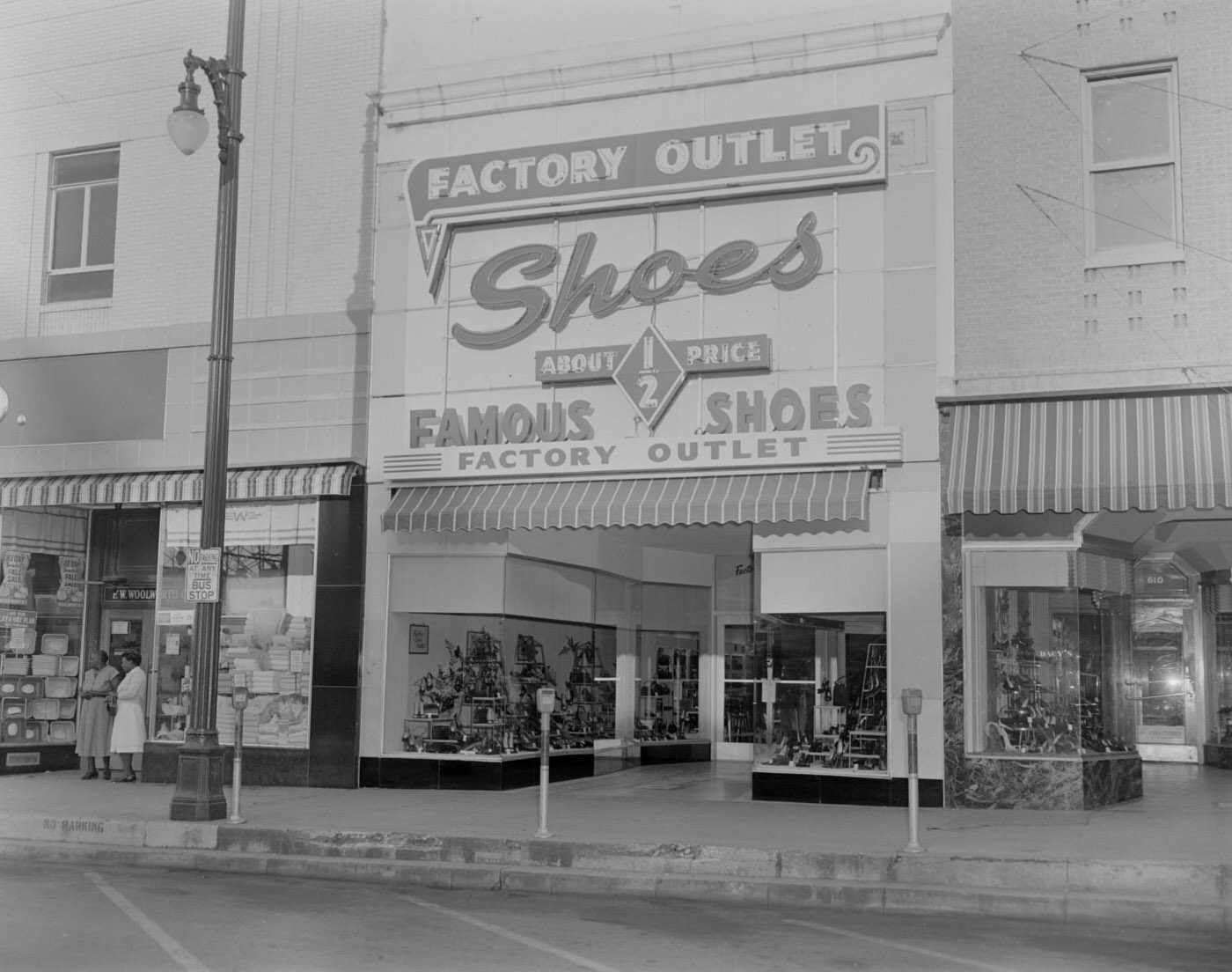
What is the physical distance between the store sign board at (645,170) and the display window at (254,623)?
3.92 metres

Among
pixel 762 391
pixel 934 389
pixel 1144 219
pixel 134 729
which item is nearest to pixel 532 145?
pixel 762 391

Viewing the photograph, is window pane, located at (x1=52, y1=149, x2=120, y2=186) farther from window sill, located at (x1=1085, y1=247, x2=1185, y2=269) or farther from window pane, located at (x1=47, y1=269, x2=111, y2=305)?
window sill, located at (x1=1085, y1=247, x2=1185, y2=269)

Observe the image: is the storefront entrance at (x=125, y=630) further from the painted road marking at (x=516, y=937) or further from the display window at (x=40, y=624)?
the painted road marking at (x=516, y=937)

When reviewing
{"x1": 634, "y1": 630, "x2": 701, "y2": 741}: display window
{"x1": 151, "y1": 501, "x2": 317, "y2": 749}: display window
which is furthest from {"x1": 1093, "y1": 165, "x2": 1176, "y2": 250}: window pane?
{"x1": 151, "y1": 501, "x2": 317, "y2": 749}: display window

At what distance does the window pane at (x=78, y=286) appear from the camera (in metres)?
19.3

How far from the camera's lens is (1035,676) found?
15125 millimetres

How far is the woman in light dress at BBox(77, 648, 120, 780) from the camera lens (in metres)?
18.2

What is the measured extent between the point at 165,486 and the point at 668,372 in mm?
6859

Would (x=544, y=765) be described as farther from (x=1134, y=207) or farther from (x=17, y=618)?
(x=17, y=618)

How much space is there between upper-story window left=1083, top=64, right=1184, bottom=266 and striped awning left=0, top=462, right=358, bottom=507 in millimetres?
9298

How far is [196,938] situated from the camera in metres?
8.83

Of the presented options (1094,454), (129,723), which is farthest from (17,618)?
(1094,454)

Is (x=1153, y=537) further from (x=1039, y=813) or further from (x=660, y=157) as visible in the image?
(x=660, y=157)

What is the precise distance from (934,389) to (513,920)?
7996 mm
